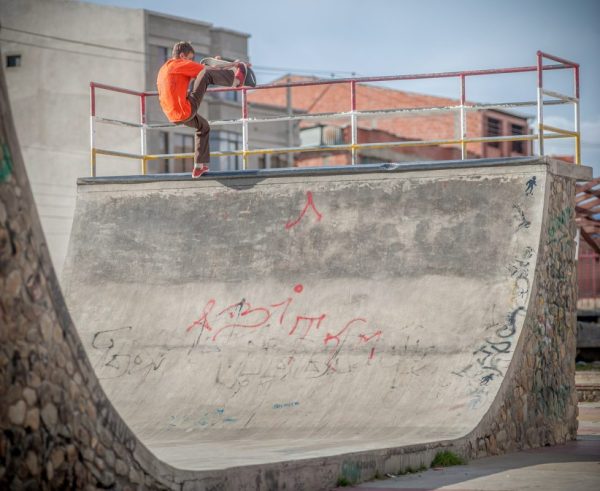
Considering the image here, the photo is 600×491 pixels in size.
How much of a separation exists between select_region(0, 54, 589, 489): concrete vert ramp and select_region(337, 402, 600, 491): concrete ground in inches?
8.4

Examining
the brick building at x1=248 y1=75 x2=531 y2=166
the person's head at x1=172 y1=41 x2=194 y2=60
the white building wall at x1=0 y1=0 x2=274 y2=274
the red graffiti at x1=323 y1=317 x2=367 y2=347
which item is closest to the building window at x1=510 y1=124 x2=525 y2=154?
the brick building at x1=248 y1=75 x2=531 y2=166

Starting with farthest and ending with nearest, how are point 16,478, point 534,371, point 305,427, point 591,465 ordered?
1. point 534,371
2. point 305,427
3. point 591,465
4. point 16,478

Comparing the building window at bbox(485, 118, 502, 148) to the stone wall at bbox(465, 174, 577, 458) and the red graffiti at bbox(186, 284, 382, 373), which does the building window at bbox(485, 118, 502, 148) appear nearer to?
the stone wall at bbox(465, 174, 577, 458)

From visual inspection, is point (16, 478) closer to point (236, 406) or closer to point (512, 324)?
point (236, 406)

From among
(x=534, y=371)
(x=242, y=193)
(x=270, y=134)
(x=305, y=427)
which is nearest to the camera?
(x=305, y=427)

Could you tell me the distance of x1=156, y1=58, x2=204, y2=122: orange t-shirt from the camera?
12750 millimetres

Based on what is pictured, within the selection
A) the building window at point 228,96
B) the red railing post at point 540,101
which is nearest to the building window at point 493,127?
the building window at point 228,96

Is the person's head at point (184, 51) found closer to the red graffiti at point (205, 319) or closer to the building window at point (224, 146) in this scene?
the red graffiti at point (205, 319)

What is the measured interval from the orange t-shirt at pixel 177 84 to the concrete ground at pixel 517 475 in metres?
5.26

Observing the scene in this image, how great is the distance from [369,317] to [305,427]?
67.5 inches

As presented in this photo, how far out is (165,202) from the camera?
13.8m

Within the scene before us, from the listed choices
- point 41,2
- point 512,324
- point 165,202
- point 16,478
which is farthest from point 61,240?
point 16,478

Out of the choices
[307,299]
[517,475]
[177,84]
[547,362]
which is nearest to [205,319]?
[307,299]

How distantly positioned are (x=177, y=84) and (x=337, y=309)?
3193 millimetres
